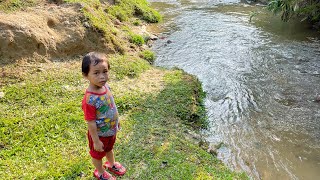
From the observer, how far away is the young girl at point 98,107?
3.12 metres

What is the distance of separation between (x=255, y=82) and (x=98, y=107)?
5.54m

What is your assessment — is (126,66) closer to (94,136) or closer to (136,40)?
(136,40)

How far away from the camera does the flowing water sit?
17.1ft

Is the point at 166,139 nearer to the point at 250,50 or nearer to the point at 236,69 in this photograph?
the point at 236,69

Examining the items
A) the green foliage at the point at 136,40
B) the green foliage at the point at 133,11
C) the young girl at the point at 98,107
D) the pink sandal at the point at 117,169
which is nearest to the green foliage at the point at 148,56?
the green foliage at the point at 136,40

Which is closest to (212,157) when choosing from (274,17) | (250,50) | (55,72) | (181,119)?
(181,119)

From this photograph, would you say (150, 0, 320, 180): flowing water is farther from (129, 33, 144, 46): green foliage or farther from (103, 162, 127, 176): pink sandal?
(103, 162, 127, 176): pink sandal

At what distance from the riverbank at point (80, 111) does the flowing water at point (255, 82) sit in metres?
0.59

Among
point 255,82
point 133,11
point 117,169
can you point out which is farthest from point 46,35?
point 133,11

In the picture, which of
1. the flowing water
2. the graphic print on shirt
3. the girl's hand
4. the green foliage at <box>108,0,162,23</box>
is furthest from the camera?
the green foliage at <box>108,0,162,23</box>

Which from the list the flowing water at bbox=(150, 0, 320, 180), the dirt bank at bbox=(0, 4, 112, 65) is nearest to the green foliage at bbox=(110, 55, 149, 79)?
the dirt bank at bbox=(0, 4, 112, 65)

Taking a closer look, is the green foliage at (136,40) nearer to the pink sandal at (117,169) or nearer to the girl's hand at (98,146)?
the pink sandal at (117,169)

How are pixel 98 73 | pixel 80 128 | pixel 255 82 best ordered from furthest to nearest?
pixel 255 82 → pixel 80 128 → pixel 98 73

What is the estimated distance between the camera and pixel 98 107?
3248mm
